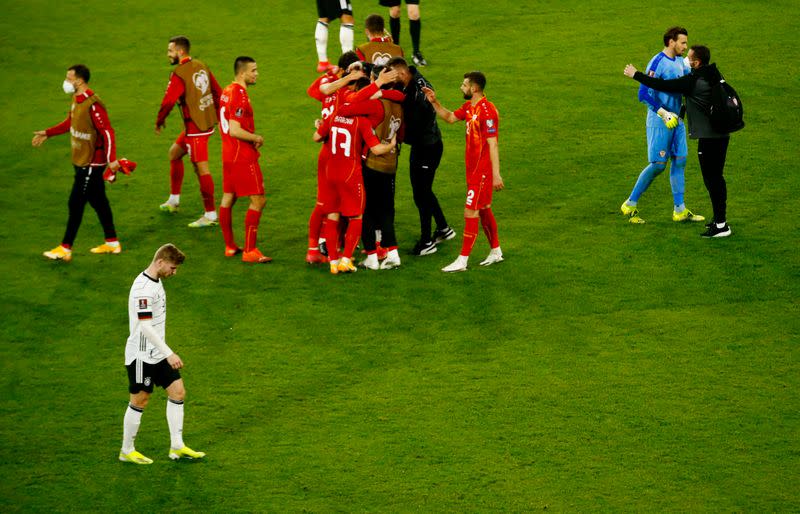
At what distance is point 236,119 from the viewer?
12.7 meters

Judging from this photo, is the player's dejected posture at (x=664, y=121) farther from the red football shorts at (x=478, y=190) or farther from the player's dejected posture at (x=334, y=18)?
the player's dejected posture at (x=334, y=18)

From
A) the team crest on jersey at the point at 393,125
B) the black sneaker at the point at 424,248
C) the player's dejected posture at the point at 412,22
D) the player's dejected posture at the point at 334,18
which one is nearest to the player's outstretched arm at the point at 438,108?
the team crest on jersey at the point at 393,125

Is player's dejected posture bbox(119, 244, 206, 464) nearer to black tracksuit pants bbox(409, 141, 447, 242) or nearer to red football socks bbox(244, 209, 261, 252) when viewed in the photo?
red football socks bbox(244, 209, 261, 252)

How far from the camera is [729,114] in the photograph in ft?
42.1

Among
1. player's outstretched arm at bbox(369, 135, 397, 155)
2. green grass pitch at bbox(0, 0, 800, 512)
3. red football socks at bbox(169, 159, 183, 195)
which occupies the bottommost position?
green grass pitch at bbox(0, 0, 800, 512)

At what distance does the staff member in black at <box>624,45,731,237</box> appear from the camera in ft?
42.5

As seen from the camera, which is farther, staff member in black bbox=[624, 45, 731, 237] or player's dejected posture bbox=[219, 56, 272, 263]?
staff member in black bbox=[624, 45, 731, 237]

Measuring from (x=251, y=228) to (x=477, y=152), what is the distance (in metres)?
2.76

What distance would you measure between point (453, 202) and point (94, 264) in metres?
4.64

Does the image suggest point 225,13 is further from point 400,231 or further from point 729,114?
point 729,114

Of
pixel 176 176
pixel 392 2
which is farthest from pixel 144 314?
pixel 392 2

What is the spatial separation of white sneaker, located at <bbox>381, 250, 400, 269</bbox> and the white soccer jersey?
4.36 m

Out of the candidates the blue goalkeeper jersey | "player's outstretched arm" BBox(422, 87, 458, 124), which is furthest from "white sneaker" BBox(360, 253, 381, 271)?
the blue goalkeeper jersey

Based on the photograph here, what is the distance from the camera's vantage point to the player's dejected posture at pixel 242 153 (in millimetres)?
12641
